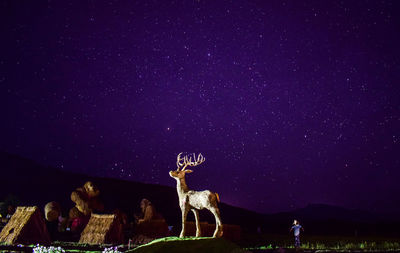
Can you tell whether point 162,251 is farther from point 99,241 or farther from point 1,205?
point 1,205

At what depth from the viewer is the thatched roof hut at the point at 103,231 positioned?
74.8 feet

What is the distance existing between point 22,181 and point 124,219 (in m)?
57.7

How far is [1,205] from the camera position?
116 ft

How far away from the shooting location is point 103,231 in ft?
75.3

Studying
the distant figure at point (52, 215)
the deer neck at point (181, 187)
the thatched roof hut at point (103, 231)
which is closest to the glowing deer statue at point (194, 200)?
the deer neck at point (181, 187)

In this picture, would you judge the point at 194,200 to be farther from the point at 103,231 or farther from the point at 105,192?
the point at 105,192

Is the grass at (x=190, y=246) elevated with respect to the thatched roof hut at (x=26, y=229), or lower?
lower

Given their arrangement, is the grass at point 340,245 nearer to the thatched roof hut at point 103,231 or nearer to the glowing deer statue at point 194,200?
the glowing deer statue at point 194,200

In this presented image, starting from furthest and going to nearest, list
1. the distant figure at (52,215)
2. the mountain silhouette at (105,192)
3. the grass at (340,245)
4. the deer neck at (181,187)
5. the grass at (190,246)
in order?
the mountain silhouette at (105,192) → the distant figure at (52,215) → the grass at (340,245) → the deer neck at (181,187) → the grass at (190,246)

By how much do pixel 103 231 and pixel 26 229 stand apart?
178 inches

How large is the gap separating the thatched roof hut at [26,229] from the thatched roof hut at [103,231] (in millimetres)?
2603

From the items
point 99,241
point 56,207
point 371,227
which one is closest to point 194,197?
point 99,241

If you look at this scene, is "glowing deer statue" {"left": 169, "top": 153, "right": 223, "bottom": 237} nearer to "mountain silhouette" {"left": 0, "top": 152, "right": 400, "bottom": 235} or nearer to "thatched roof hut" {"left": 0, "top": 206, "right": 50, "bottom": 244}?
"thatched roof hut" {"left": 0, "top": 206, "right": 50, "bottom": 244}

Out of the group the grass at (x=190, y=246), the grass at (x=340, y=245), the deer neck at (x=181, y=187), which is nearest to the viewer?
the grass at (x=190, y=246)
